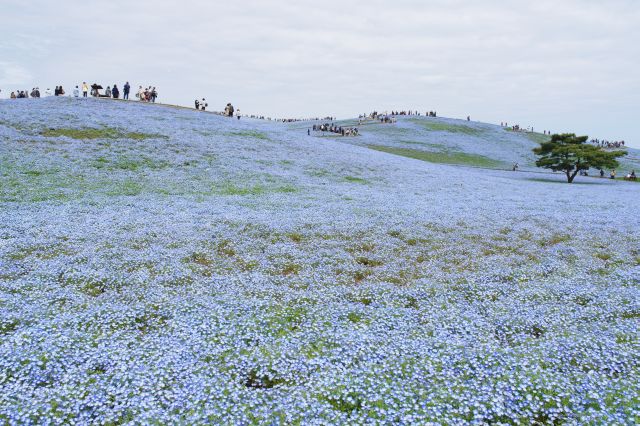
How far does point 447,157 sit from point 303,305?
59701 millimetres

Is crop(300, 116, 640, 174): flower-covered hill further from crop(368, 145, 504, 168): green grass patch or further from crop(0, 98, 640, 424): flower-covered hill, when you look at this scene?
crop(0, 98, 640, 424): flower-covered hill

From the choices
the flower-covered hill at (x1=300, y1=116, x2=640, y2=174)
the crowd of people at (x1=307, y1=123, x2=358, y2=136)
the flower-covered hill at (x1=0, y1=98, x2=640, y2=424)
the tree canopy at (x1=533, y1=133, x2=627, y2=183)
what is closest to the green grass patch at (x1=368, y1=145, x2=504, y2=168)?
the flower-covered hill at (x1=300, y1=116, x2=640, y2=174)

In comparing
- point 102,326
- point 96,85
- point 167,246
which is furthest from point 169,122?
point 102,326

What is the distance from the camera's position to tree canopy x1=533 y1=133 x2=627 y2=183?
49.4 meters

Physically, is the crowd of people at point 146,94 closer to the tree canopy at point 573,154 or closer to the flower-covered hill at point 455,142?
the flower-covered hill at point 455,142

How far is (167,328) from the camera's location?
35.3 feet

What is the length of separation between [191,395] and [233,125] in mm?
47304

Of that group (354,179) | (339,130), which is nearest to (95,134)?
(354,179)

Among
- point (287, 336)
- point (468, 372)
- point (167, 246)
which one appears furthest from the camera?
point (167, 246)

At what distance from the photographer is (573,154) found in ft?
165

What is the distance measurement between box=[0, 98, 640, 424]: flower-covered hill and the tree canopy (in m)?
23.0

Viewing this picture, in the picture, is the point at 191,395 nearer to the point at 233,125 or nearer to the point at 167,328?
the point at 167,328

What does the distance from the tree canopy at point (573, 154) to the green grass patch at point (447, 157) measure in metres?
12.8

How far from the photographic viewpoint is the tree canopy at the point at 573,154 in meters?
49.4
